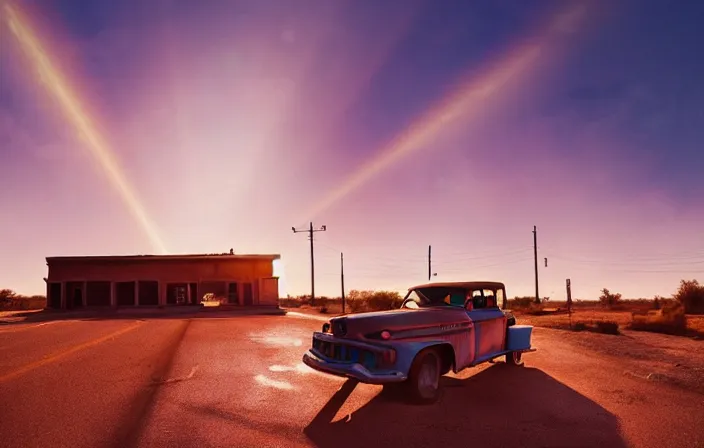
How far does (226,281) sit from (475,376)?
3309 centimetres

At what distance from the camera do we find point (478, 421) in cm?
645

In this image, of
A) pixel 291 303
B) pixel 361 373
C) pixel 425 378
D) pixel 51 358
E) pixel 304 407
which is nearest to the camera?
pixel 361 373

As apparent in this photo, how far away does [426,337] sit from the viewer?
24.9ft

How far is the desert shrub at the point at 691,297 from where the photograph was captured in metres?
34.2

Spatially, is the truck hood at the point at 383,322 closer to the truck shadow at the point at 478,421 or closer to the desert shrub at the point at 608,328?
the truck shadow at the point at 478,421

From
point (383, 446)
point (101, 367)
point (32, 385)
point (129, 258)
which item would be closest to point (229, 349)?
point (101, 367)

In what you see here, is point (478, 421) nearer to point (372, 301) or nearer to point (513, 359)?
point (513, 359)

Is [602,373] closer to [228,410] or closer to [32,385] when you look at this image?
[228,410]

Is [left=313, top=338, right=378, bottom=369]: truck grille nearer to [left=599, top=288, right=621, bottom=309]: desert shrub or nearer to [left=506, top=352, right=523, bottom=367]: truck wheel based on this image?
[left=506, top=352, right=523, bottom=367]: truck wheel

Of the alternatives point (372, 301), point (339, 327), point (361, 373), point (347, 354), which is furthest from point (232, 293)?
point (361, 373)

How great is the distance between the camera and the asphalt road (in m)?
5.68

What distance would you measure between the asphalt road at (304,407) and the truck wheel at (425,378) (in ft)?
0.64

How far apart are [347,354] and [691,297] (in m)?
37.2

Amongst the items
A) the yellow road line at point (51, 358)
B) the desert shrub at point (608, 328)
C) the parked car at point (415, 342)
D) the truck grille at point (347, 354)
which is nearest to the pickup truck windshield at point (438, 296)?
the parked car at point (415, 342)
